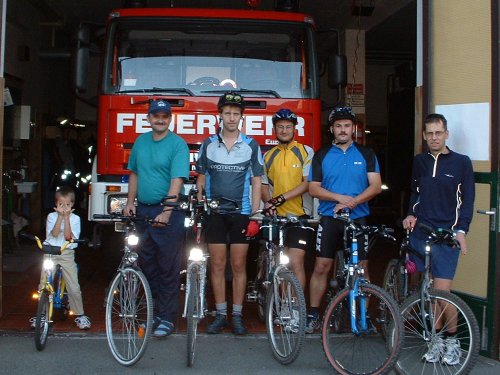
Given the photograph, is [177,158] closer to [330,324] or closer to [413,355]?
[330,324]

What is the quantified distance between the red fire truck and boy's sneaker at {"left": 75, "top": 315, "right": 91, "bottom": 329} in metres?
1.08

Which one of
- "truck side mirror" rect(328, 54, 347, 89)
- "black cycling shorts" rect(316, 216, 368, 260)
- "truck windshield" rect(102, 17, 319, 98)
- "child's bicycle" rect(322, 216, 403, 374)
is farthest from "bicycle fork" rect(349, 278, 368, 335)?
"truck side mirror" rect(328, 54, 347, 89)

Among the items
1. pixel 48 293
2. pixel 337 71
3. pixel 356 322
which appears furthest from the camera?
pixel 337 71

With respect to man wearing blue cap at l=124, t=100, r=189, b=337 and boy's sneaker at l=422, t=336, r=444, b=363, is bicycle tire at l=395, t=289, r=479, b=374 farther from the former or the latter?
man wearing blue cap at l=124, t=100, r=189, b=337

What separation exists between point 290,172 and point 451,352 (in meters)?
2.09

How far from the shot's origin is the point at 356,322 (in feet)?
15.0

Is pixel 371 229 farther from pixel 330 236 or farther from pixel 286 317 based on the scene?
pixel 286 317

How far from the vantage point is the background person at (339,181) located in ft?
18.0

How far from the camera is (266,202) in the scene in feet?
19.3

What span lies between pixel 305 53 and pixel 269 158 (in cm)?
143

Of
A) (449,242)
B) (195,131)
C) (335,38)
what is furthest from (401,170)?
(449,242)

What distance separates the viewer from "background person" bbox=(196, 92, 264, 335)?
5.54m

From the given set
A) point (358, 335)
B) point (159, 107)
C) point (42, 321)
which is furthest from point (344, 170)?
point (42, 321)

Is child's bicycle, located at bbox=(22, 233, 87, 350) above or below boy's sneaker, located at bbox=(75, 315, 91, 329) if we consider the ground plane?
above
